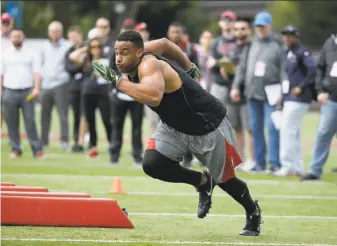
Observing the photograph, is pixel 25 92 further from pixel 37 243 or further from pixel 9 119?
pixel 37 243

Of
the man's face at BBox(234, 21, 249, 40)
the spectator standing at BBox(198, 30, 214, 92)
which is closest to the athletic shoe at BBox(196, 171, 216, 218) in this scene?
the man's face at BBox(234, 21, 249, 40)

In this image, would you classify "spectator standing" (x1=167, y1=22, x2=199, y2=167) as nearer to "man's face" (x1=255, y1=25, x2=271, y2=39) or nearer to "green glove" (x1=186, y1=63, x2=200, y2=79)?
"man's face" (x1=255, y1=25, x2=271, y2=39)

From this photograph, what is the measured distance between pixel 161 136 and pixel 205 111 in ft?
1.56

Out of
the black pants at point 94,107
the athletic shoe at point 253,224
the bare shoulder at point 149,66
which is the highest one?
the bare shoulder at point 149,66

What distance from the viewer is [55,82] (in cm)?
2053

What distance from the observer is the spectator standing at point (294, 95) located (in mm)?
15578

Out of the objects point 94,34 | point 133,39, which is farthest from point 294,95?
point 133,39

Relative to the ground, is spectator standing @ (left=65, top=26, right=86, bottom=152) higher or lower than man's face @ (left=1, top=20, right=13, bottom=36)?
lower

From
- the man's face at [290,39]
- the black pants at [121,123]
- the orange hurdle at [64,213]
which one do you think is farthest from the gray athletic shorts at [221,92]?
the orange hurdle at [64,213]

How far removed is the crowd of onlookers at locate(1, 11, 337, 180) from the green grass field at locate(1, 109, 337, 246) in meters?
0.58

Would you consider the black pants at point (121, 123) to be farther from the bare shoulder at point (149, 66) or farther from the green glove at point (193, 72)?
the bare shoulder at point (149, 66)

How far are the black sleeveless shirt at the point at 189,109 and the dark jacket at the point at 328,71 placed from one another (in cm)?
512

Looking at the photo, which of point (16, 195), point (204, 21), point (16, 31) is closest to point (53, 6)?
point (204, 21)

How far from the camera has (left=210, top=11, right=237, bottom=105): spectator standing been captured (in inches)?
676
